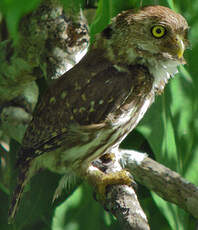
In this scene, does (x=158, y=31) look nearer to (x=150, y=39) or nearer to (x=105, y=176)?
(x=150, y=39)

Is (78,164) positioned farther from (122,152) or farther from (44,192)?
(44,192)

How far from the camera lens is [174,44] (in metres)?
2.29

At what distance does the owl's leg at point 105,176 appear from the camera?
238cm

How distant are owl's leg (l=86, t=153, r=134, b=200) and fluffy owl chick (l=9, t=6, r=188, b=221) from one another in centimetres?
12

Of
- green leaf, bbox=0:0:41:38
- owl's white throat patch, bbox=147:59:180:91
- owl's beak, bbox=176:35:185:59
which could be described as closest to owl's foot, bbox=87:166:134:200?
owl's white throat patch, bbox=147:59:180:91

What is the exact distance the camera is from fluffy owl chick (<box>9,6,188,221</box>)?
7.61ft

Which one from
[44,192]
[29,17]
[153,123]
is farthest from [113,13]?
[44,192]

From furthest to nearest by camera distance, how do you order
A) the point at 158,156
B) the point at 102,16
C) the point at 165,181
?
the point at 158,156 → the point at 102,16 → the point at 165,181

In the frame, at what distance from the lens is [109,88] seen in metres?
Result: 2.33

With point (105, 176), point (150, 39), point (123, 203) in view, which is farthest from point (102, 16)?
point (123, 203)

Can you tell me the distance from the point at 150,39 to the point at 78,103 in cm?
61

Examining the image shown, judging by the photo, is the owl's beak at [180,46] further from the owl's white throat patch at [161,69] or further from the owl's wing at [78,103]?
the owl's wing at [78,103]

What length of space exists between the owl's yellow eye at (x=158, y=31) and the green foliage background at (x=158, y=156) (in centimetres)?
33

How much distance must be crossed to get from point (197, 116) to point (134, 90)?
0.90 metres
